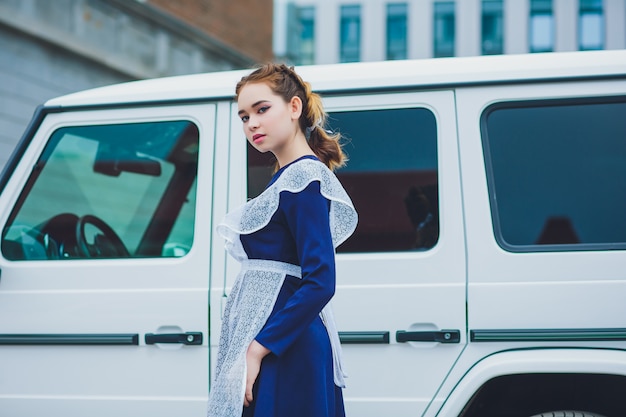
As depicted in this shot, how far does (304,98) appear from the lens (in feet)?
7.17

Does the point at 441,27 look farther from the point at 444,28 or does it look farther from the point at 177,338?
the point at 177,338

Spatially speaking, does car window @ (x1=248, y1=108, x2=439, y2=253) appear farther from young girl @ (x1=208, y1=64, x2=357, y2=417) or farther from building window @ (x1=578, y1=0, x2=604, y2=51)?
building window @ (x1=578, y1=0, x2=604, y2=51)

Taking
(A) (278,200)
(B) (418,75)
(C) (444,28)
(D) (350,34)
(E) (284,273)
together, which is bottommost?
(E) (284,273)

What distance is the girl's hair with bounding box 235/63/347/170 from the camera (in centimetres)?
213

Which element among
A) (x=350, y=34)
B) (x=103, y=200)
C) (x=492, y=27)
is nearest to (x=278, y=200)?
(x=103, y=200)

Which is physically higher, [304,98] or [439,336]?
[304,98]

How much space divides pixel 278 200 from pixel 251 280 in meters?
0.24

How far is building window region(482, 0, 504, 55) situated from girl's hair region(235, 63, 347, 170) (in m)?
30.3

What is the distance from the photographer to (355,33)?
1332 inches

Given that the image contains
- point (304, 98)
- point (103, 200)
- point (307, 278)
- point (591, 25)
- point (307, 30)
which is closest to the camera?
point (307, 278)

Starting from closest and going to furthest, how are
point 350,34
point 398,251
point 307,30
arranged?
point 398,251, point 350,34, point 307,30

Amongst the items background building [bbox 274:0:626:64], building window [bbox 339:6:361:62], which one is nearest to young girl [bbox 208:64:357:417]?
background building [bbox 274:0:626:64]

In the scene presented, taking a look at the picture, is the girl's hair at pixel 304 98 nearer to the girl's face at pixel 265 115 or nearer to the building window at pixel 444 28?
the girl's face at pixel 265 115

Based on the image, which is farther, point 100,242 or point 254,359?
point 100,242
